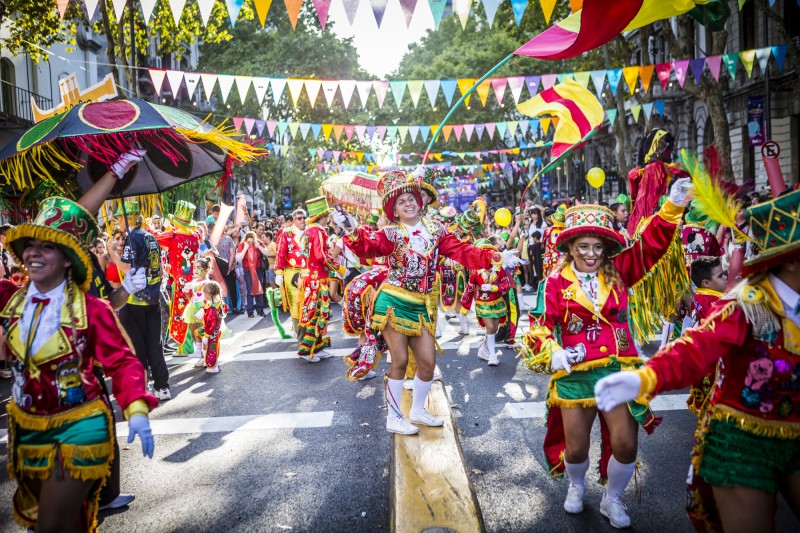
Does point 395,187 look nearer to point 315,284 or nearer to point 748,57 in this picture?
point 315,284

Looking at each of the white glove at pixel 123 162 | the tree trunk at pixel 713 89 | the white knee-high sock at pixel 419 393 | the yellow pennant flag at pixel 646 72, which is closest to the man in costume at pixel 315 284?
the white knee-high sock at pixel 419 393

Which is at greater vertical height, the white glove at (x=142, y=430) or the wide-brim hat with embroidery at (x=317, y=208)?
the wide-brim hat with embroidery at (x=317, y=208)

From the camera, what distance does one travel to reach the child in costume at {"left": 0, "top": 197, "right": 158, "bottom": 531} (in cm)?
285

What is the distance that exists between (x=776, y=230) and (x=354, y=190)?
470 inches

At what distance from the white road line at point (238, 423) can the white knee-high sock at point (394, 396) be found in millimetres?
745

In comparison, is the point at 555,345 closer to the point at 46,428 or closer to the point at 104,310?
the point at 104,310

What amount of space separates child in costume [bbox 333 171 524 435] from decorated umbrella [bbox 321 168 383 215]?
7377 mm

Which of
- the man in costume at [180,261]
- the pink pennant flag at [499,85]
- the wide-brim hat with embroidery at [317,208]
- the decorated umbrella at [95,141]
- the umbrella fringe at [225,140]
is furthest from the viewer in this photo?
the pink pennant flag at [499,85]

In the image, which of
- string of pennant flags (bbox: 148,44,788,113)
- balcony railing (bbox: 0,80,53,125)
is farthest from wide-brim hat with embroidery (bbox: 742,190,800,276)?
balcony railing (bbox: 0,80,53,125)

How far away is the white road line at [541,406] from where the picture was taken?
588cm

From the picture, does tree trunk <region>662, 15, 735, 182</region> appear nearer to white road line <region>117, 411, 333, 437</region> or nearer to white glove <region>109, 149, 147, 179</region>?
white road line <region>117, 411, 333, 437</region>

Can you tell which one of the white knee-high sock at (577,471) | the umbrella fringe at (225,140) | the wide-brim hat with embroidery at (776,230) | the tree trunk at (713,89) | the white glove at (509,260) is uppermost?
the tree trunk at (713,89)

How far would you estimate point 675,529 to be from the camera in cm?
359

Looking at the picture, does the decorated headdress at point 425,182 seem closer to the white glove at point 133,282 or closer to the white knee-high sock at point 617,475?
the white glove at point 133,282
